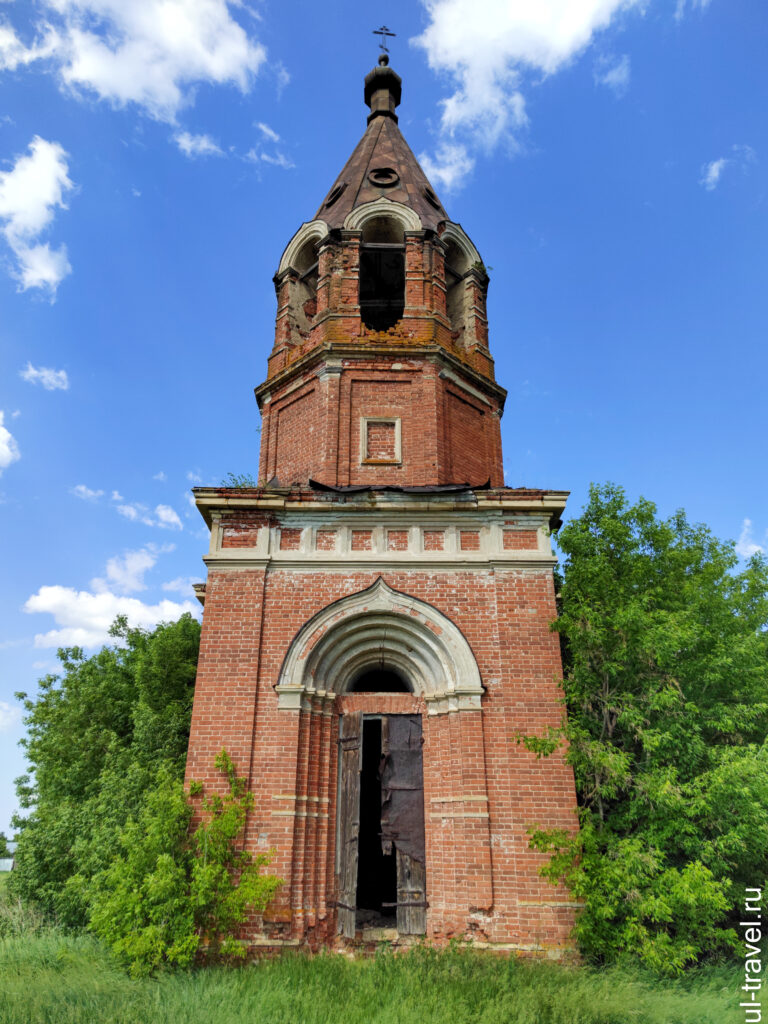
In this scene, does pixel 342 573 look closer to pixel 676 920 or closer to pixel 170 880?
pixel 170 880

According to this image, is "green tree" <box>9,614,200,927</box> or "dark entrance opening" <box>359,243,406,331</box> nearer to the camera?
"green tree" <box>9,614,200,927</box>

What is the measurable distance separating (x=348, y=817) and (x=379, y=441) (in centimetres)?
585

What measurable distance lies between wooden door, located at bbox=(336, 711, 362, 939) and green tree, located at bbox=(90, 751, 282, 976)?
1.07 metres

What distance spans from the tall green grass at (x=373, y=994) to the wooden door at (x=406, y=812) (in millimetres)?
916

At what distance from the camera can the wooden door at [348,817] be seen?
847cm

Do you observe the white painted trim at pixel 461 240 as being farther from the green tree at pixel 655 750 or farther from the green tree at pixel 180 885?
the green tree at pixel 180 885

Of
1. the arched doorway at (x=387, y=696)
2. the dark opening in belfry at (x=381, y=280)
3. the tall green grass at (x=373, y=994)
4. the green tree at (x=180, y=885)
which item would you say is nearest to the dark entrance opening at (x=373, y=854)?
the arched doorway at (x=387, y=696)

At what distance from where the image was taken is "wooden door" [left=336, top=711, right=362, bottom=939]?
27.8 ft

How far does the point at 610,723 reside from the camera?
8.64 meters


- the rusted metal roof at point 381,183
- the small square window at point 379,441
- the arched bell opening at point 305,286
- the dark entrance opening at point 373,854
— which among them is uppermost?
the rusted metal roof at point 381,183

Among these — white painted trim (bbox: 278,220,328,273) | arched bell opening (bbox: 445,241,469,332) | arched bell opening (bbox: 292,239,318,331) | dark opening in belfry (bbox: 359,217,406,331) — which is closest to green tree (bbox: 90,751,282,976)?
arched bell opening (bbox: 292,239,318,331)

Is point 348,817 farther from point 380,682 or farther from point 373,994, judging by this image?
point 373,994

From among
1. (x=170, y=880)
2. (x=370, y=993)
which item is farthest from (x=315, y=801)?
(x=370, y=993)

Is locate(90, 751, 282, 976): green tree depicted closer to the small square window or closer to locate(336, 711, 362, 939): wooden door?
locate(336, 711, 362, 939): wooden door
